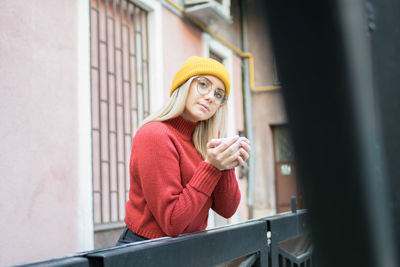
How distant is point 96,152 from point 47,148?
68 centimetres

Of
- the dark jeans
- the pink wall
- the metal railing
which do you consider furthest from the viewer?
the pink wall

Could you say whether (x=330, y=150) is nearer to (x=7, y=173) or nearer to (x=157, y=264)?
(x=157, y=264)

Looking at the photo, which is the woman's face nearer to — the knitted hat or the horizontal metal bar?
the knitted hat

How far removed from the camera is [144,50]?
16.0 feet

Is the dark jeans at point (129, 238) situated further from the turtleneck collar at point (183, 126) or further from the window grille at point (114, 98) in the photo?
the window grille at point (114, 98)

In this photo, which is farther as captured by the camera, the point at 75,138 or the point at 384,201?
the point at 75,138

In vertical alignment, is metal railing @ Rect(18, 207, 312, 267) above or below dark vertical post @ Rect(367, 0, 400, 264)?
below

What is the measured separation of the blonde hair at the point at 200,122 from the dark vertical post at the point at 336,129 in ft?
3.61

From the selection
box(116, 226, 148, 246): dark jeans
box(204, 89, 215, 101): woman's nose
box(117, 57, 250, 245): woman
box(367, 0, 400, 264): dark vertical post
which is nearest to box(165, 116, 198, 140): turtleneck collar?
box(117, 57, 250, 245): woman

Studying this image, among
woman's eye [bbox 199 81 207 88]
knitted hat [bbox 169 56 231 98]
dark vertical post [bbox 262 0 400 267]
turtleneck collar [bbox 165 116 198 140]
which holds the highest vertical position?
knitted hat [bbox 169 56 231 98]

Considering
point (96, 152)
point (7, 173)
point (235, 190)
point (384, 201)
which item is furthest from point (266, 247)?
point (96, 152)

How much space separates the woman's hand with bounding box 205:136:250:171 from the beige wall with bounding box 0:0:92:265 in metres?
2.30

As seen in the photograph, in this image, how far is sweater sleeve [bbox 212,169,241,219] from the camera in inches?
51.1

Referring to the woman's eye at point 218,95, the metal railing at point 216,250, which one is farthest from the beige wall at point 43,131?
the metal railing at point 216,250
